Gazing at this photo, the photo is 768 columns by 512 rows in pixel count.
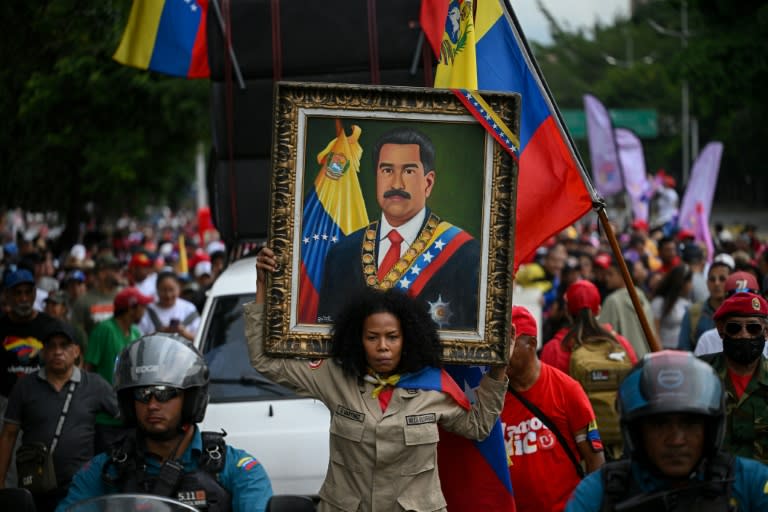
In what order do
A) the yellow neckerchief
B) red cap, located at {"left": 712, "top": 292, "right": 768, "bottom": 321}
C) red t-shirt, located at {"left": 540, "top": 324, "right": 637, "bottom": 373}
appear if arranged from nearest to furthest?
1. the yellow neckerchief
2. red cap, located at {"left": 712, "top": 292, "right": 768, "bottom": 321}
3. red t-shirt, located at {"left": 540, "top": 324, "right": 637, "bottom": 373}

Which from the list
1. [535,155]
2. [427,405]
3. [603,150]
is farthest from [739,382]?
[603,150]

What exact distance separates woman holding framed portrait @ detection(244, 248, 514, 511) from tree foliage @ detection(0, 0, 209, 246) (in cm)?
886

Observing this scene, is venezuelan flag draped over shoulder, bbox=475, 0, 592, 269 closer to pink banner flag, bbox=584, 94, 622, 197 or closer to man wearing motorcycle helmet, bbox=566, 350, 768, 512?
man wearing motorcycle helmet, bbox=566, 350, 768, 512

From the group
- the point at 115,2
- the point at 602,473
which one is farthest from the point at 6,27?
the point at 602,473

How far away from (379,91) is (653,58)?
67.1 metres

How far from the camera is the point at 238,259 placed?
10.6 m

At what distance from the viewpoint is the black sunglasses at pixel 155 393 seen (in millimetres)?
5043

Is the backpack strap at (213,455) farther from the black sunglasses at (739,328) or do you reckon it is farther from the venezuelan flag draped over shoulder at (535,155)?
the black sunglasses at (739,328)

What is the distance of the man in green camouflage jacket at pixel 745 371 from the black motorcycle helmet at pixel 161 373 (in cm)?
247

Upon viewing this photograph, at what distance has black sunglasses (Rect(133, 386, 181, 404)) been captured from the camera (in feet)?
16.5

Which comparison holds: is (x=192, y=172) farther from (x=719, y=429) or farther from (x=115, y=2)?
(x=719, y=429)

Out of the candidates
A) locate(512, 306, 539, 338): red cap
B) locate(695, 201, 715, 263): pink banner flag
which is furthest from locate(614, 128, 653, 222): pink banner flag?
locate(512, 306, 539, 338): red cap

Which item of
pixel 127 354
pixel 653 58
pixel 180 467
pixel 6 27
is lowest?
pixel 180 467

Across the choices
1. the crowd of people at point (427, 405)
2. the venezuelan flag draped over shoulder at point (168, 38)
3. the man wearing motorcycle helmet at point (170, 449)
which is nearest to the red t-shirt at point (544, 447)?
the crowd of people at point (427, 405)
